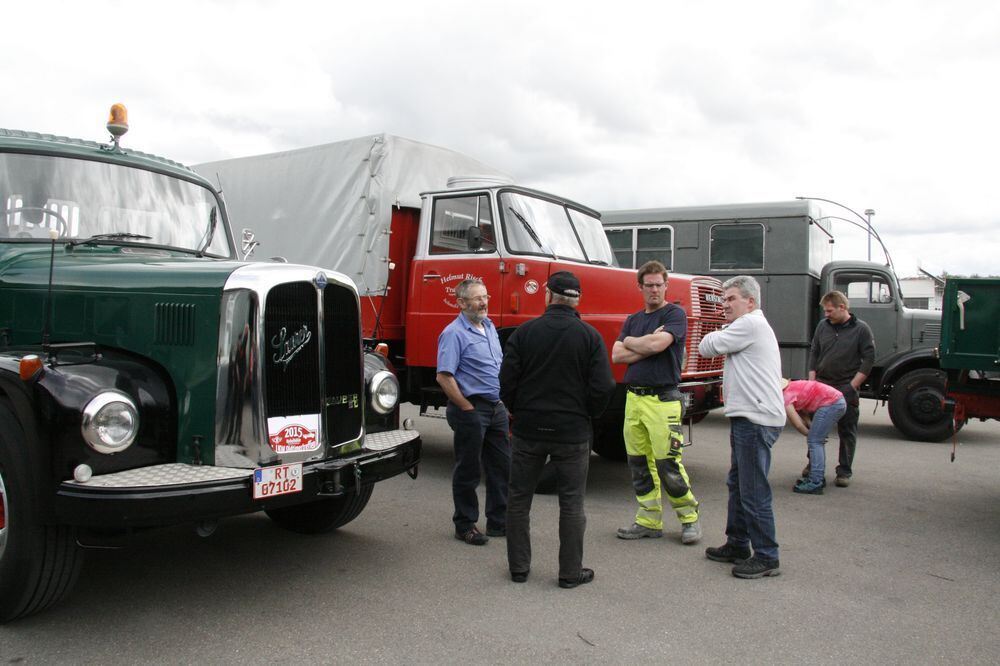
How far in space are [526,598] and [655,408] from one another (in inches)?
66.8

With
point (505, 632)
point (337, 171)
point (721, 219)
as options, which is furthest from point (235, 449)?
point (721, 219)

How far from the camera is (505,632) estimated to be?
3.93 m

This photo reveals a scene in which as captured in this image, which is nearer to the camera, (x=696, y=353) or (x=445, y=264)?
(x=696, y=353)

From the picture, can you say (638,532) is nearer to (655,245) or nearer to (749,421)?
(749,421)

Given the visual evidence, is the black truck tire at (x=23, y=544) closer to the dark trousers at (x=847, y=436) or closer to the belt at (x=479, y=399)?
the belt at (x=479, y=399)

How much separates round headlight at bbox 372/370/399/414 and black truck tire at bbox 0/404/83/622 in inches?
71.3

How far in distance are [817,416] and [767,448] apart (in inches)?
105

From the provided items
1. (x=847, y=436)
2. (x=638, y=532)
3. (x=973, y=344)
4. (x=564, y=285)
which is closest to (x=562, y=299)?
(x=564, y=285)

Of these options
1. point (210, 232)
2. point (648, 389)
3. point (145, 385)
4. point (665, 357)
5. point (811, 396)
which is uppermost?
point (210, 232)

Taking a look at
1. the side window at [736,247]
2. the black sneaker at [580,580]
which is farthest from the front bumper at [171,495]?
the side window at [736,247]

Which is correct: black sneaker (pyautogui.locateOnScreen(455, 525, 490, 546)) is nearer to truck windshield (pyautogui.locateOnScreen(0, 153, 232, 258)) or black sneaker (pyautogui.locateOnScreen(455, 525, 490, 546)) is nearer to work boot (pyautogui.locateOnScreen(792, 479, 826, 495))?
truck windshield (pyautogui.locateOnScreen(0, 153, 232, 258))

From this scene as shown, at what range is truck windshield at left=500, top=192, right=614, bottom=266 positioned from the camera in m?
7.41

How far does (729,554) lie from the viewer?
5172 mm

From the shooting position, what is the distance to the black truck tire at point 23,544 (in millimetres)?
3742
